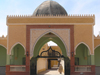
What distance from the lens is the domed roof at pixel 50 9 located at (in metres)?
19.4

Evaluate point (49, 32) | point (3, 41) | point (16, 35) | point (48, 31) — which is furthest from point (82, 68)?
point (3, 41)

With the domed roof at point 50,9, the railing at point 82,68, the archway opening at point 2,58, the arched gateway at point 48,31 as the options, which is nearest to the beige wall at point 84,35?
the arched gateway at point 48,31

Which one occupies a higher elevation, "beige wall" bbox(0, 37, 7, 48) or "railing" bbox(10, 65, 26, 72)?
"beige wall" bbox(0, 37, 7, 48)

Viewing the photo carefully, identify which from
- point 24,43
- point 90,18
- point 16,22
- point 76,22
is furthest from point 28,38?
point 90,18

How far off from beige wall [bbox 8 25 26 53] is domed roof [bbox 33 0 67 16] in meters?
3.60

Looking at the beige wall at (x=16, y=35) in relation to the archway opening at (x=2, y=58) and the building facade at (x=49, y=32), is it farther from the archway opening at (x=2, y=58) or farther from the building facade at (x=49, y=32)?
the archway opening at (x=2, y=58)

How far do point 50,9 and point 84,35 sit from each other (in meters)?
Answer: 4.87

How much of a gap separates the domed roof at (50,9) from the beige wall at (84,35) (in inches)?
144

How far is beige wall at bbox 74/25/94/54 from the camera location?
1636 cm

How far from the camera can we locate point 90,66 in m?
16.1

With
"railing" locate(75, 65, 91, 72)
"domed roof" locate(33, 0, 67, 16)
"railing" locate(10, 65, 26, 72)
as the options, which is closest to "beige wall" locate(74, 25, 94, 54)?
"railing" locate(75, 65, 91, 72)

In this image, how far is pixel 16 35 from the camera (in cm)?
1652

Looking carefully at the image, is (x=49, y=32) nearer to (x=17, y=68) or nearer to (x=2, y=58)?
(x=17, y=68)

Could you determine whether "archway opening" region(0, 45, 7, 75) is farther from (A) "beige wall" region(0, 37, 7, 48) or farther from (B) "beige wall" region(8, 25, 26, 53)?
(B) "beige wall" region(8, 25, 26, 53)
